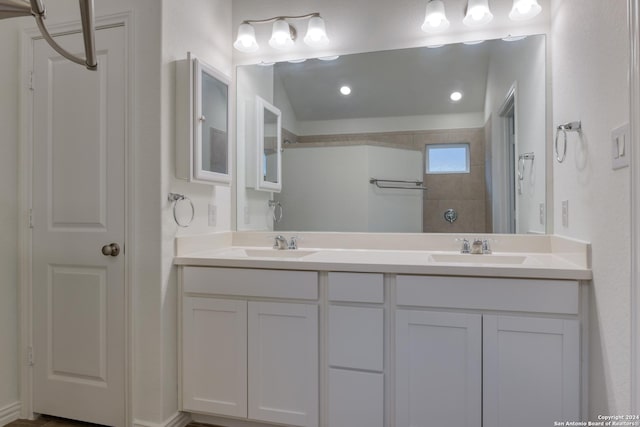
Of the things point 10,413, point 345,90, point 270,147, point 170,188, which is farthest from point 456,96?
point 10,413

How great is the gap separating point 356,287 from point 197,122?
1093 millimetres

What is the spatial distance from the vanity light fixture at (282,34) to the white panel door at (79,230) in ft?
2.39

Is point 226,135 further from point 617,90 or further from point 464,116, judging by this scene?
point 617,90

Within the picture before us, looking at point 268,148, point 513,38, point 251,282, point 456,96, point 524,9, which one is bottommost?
point 251,282

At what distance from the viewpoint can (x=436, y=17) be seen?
200 centimetres

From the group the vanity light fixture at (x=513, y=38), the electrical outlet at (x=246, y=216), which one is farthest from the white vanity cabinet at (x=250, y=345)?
the vanity light fixture at (x=513, y=38)

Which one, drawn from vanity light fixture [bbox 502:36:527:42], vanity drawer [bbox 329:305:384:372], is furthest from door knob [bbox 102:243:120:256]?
vanity light fixture [bbox 502:36:527:42]

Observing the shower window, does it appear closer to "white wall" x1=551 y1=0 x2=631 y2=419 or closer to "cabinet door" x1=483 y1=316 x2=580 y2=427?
"white wall" x1=551 y1=0 x2=631 y2=419

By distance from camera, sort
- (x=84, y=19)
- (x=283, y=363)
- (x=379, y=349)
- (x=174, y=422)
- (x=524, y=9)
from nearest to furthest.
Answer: (x=84, y=19) → (x=379, y=349) → (x=283, y=363) → (x=174, y=422) → (x=524, y=9)

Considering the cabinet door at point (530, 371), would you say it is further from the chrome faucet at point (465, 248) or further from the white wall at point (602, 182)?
the chrome faucet at point (465, 248)

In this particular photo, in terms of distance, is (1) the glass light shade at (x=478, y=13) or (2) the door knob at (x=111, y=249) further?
(1) the glass light shade at (x=478, y=13)

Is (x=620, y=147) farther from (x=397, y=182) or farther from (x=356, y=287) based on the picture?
(x=397, y=182)

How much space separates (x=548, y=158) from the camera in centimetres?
191

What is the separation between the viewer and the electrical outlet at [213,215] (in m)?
2.12
